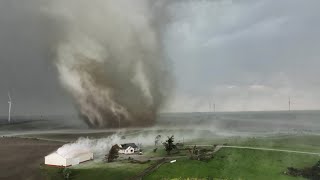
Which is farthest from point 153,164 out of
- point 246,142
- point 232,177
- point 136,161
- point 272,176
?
point 246,142

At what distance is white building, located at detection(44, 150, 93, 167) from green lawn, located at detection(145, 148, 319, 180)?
1019 inches

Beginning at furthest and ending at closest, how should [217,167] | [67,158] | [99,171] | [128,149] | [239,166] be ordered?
[128,149], [67,158], [239,166], [217,167], [99,171]

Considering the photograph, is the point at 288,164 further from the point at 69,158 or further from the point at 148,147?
the point at 69,158

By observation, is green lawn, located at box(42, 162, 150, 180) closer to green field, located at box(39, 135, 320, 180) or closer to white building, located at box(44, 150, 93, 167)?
green field, located at box(39, 135, 320, 180)

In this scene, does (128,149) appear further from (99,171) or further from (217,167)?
(217,167)

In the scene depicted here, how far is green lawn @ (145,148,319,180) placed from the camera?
85812 mm

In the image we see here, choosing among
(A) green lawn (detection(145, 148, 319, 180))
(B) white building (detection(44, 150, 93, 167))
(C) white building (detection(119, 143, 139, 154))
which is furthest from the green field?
(C) white building (detection(119, 143, 139, 154))

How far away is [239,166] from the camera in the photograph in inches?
3698

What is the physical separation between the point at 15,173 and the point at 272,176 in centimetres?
6646

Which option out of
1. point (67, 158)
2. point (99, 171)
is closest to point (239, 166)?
point (99, 171)

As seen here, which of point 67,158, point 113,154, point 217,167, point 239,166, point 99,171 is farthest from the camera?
point 113,154

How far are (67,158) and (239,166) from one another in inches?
1802

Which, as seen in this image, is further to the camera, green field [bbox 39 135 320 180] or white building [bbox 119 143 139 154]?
white building [bbox 119 143 139 154]

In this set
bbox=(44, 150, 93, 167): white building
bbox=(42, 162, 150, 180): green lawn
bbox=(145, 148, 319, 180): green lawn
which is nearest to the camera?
bbox=(145, 148, 319, 180): green lawn
